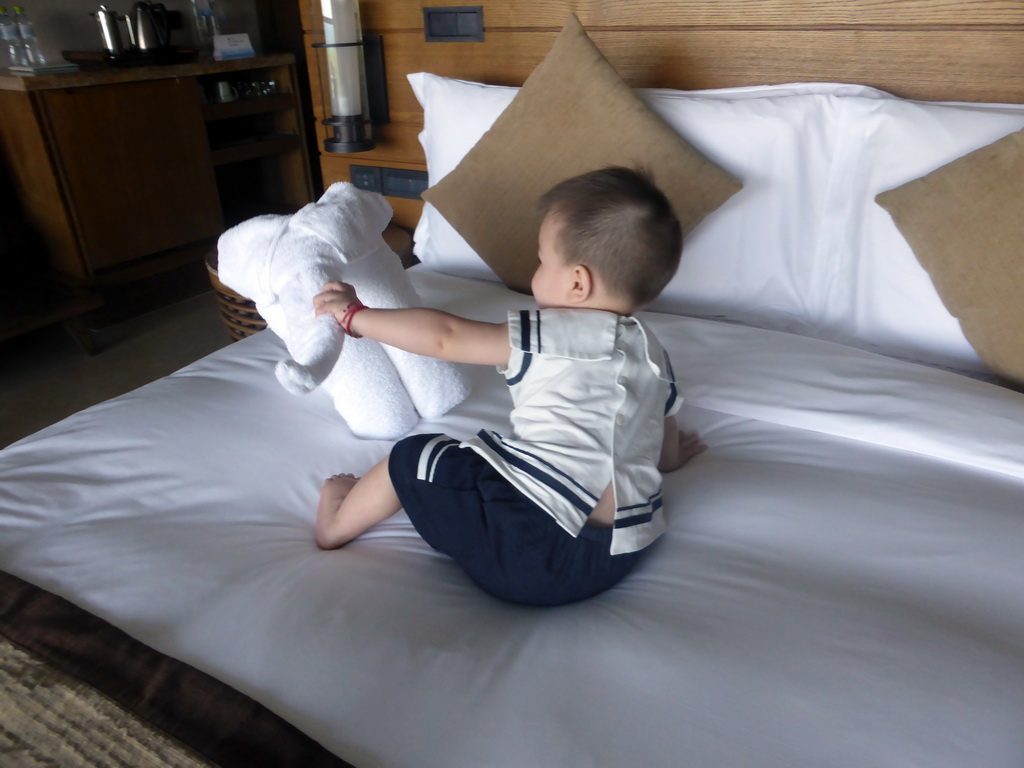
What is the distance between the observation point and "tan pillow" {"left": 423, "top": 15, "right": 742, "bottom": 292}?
1449 mm

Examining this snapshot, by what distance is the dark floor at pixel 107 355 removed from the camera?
2242 mm

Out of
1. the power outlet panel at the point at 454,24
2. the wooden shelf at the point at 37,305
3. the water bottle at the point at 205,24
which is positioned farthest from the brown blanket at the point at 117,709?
the water bottle at the point at 205,24

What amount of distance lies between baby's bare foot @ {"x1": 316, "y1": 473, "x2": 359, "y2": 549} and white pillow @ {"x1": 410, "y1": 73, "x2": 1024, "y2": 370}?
34.4 inches

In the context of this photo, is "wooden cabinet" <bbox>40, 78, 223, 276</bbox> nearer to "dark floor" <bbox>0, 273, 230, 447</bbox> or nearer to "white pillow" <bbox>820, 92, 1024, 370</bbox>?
"dark floor" <bbox>0, 273, 230, 447</bbox>

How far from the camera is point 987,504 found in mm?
956

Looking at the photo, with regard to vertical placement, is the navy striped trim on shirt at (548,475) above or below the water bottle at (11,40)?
below

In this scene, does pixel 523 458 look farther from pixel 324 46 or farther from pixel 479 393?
pixel 324 46

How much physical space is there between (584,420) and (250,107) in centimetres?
280

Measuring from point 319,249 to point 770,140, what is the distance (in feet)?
3.06

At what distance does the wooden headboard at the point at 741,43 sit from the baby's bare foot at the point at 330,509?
1251mm

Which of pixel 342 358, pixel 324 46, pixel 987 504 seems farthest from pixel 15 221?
pixel 987 504

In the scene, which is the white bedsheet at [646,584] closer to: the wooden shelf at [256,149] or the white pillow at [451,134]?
the white pillow at [451,134]

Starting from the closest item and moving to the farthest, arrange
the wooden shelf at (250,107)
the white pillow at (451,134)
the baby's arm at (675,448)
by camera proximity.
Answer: the baby's arm at (675,448), the white pillow at (451,134), the wooden shelf at (250,107)

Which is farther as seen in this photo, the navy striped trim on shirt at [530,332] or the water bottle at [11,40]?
the water bottle at [11,40]
